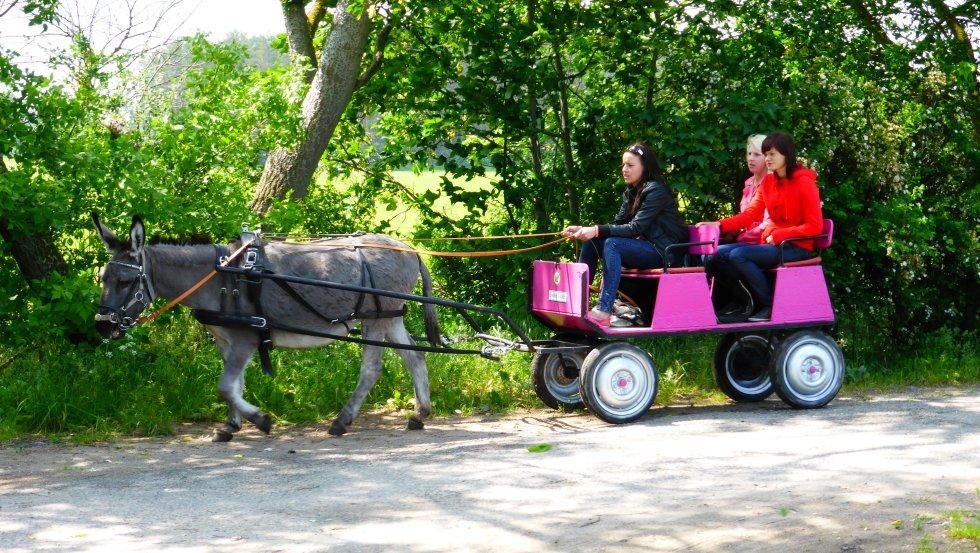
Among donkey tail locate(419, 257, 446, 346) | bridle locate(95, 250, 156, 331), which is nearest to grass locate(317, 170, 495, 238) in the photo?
donkey tail locate(419, 257, 446, 346)

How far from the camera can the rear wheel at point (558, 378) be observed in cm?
966

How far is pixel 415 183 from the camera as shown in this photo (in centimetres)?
1330

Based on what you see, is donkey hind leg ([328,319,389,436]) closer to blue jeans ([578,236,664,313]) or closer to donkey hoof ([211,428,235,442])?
donkey hoof ([211,428,235,442])

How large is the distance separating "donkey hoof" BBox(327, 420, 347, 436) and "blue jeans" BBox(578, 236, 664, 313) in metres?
2.12

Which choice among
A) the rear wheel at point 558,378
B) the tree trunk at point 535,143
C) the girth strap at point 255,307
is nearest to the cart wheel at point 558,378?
the rear wheel at point 558,378

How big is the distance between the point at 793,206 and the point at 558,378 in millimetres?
2279

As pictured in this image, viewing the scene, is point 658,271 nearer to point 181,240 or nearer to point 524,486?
point 524,486

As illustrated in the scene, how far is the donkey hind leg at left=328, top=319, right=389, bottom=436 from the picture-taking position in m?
9.16

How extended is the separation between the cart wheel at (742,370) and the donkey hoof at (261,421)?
3728 mm

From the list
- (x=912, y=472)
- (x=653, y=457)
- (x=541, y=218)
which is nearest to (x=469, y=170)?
(x=541, y=218)

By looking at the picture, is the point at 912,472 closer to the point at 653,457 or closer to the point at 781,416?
the point at 653,457

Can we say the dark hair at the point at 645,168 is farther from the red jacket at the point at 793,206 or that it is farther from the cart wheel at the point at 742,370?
the cart wheel at the point at 742,370

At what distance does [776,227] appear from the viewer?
31.7 feet

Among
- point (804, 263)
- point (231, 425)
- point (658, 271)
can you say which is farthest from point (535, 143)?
point (231, 425)
